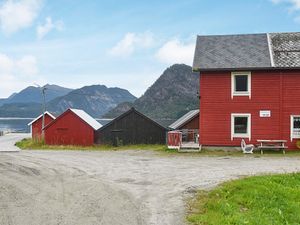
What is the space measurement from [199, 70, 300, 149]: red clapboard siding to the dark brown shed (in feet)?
30.4

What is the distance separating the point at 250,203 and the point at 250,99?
20.6m

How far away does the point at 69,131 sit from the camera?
147ft

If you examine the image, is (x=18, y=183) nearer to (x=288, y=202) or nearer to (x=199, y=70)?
(x=288, y=202)

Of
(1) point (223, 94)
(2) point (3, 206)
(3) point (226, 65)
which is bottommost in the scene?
(2) point (3, 206)

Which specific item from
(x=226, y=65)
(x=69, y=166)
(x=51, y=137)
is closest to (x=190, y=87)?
(x=51, y=137)

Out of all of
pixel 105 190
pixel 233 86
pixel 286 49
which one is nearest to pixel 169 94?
pixel 286 49

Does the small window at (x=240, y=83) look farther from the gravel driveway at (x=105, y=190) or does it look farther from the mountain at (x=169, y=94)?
the mountain at (x=169, y=94)

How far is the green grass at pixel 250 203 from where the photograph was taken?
34.8 ft

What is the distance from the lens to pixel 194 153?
30844 mm

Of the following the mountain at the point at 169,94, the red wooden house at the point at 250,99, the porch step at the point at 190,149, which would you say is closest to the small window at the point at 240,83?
the red wooden house at the point at 250,99

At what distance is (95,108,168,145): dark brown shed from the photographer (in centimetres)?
4184

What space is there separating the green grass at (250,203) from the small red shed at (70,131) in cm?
2956

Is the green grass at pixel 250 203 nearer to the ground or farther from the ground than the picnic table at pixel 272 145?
nearer to the ground

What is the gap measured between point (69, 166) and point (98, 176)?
413 centimetres
